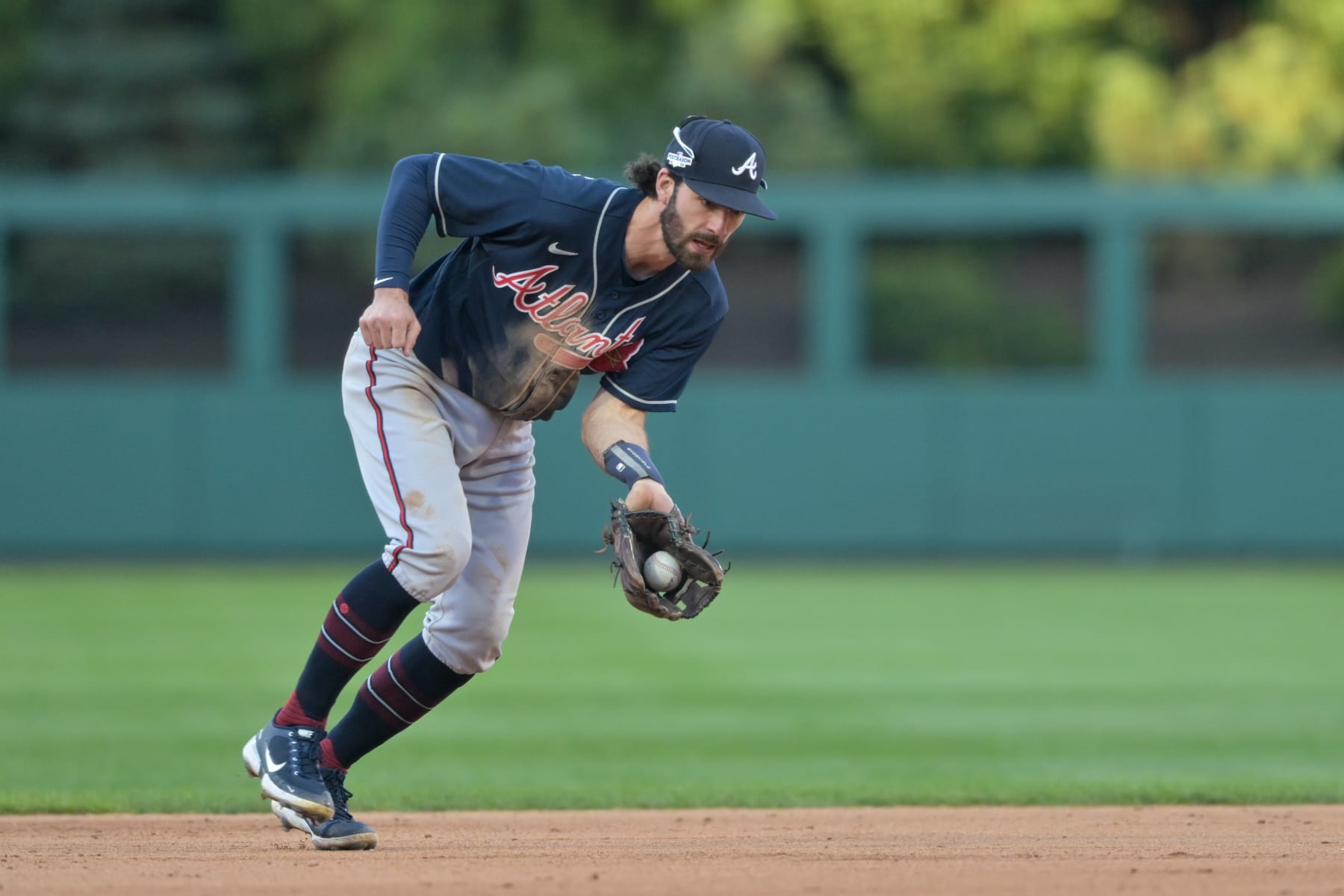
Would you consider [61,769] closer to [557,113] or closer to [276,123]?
[557,113]

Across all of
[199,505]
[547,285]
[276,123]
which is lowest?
[199,505]

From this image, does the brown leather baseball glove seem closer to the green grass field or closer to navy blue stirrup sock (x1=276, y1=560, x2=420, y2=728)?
navy blue stirrup sock (x1=276, y1=560, x2=420, y2=728)

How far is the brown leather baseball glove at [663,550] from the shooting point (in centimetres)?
480

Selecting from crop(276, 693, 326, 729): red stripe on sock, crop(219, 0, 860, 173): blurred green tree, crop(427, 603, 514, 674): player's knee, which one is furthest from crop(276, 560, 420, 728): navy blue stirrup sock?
crop(219, 0, 860, 173): blurred green tree

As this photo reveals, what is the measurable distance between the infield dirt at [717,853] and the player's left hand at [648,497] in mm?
883

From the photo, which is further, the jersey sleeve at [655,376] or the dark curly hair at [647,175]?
the jersey sleeve at [655,376]

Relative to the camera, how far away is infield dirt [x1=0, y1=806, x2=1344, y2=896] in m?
4.04

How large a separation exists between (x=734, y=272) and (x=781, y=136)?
6.76 m

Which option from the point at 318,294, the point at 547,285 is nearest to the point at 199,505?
the point at 318,294

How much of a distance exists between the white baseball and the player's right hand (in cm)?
85

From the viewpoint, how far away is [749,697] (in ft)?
30.0

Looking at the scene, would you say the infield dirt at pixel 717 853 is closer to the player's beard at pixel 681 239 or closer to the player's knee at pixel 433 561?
the player's knee at pixel 433 561

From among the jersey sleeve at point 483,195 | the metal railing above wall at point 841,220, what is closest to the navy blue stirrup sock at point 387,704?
the jersey sleeve at point 483,195

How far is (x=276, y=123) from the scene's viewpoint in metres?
25.6
